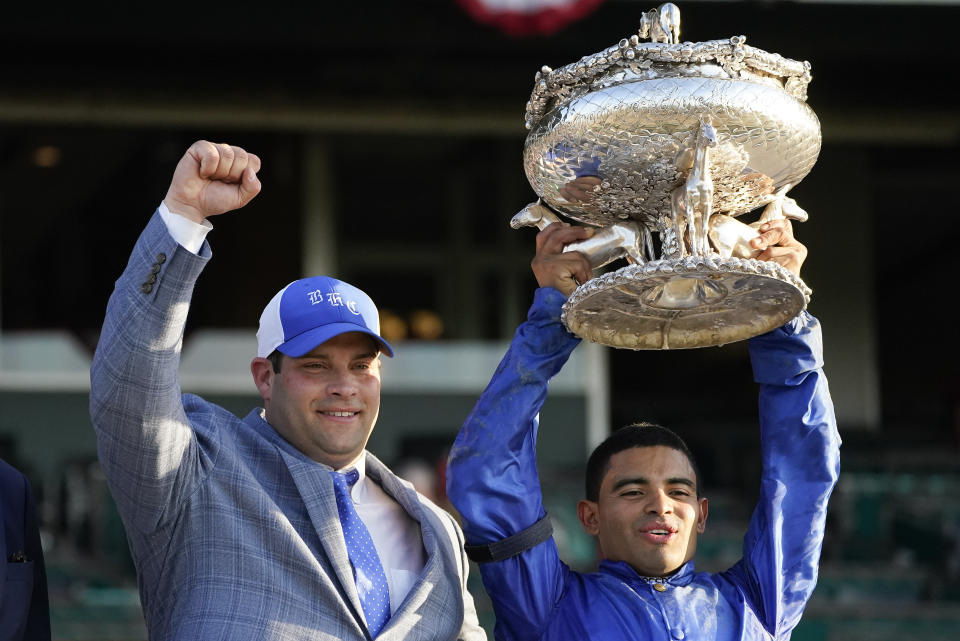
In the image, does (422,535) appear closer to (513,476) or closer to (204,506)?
(513,476)

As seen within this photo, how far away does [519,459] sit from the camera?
110 inches

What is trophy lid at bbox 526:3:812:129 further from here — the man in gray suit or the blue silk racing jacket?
the man in gray suit

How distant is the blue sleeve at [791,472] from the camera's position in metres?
2.89

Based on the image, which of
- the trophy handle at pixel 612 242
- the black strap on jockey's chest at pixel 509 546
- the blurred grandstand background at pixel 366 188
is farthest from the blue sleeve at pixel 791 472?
the blurred grandstand background at pixel 366 188

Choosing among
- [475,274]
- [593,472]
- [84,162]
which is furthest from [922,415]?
[593,472]

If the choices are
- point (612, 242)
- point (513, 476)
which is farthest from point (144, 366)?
point (612, 242)

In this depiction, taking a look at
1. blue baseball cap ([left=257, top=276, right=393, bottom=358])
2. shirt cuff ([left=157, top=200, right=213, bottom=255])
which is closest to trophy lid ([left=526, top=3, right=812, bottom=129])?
blue baseball cap ([left=257, top=276, right=393, bottom=358])

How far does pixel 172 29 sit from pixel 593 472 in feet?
18.6

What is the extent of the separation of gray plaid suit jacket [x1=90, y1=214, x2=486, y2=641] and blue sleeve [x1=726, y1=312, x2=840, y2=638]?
63 cm

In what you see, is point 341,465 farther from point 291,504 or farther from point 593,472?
point 593,472

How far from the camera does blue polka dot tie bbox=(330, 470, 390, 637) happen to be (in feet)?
Answer: 8.55

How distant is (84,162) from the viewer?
362 inches

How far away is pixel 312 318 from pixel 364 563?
46 cm

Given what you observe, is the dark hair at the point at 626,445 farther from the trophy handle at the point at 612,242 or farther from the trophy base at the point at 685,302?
the trophy handle at the point at 612,242
